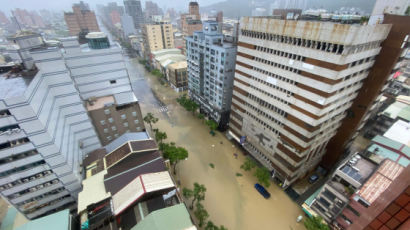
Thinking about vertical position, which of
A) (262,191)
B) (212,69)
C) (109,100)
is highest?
(212,69)

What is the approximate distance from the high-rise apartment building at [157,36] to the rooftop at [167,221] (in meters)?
107

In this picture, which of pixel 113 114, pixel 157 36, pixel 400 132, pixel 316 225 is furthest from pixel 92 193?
pixel 157 36

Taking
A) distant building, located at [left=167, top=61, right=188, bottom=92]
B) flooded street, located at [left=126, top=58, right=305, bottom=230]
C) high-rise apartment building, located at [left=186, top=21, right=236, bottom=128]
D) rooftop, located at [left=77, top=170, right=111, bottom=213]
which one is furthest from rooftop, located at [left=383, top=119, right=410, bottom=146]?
distant building, located at [left=167, top=61, right=188, bottom=92]

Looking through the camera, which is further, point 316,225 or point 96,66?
point 96,66

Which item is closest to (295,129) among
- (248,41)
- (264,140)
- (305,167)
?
(264,140)

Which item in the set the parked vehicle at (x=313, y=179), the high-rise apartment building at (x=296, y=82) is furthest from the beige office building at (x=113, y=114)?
the parked vehicle at (x=313, y=179)

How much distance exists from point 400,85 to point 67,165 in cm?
10373

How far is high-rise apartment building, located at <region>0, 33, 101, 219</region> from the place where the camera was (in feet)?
78.2

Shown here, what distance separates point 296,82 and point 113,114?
41.4m

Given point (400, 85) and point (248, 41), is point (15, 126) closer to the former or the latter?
point (248, 41)

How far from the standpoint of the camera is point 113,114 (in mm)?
42688

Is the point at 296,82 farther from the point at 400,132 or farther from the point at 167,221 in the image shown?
the point at 400,132

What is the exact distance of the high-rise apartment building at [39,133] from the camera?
23.8 meters

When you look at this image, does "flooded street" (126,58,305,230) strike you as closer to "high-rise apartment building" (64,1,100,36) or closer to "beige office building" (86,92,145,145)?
"beige office building" (86,92,145,145)
